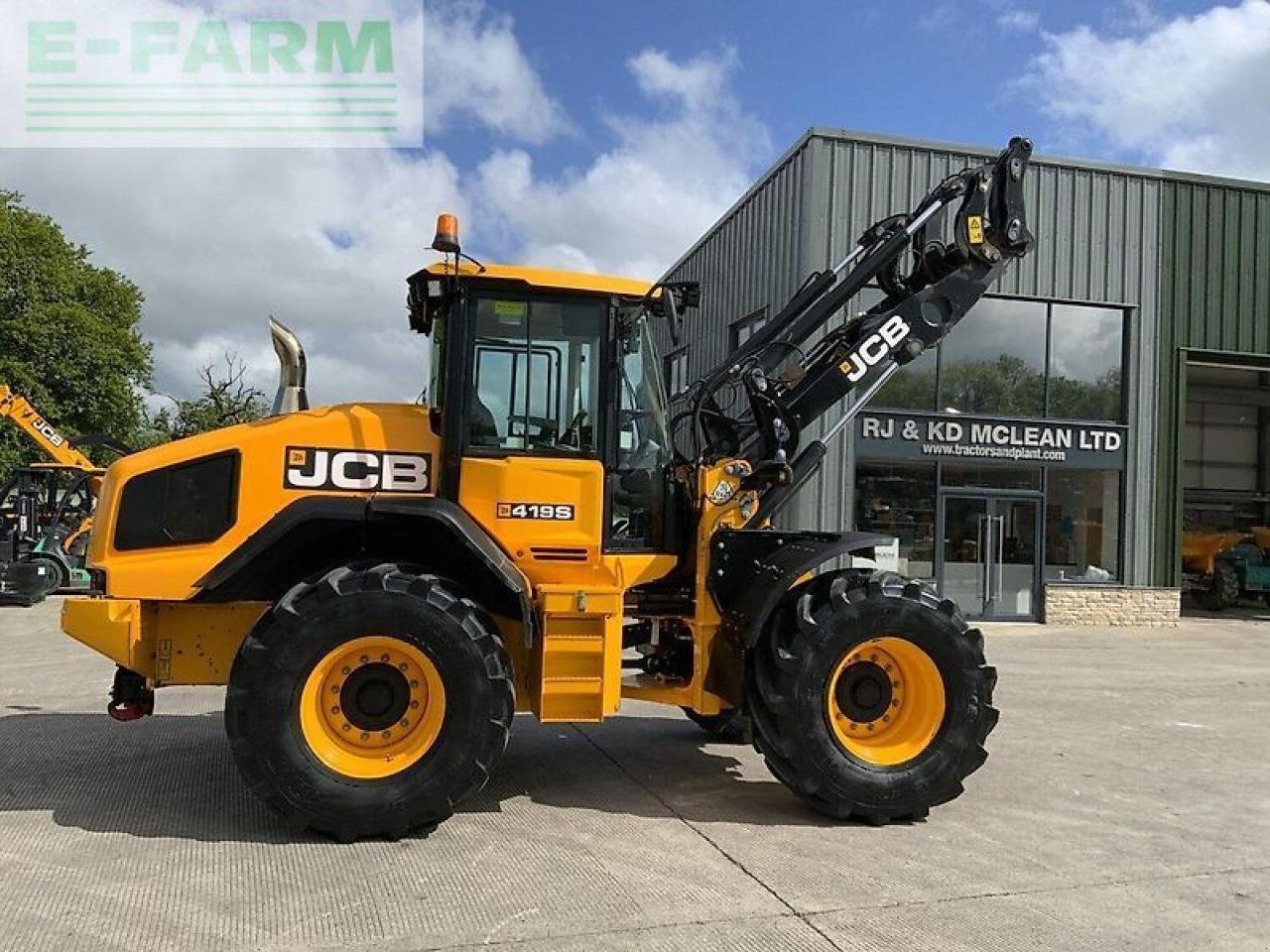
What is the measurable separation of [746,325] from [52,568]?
12.3 m

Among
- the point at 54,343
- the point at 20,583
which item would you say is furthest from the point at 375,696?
the point at 54,343

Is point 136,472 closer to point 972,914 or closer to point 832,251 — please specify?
point 972,914

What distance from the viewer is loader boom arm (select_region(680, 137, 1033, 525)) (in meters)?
6.37

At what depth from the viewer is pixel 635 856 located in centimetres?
480

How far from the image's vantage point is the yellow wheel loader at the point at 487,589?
5.01 meters

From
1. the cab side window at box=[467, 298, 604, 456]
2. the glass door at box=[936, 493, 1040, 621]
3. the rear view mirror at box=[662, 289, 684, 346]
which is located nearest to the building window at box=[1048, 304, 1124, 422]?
the glass door at box=[936, 493, 1040, 621]

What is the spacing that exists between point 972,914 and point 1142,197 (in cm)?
1587

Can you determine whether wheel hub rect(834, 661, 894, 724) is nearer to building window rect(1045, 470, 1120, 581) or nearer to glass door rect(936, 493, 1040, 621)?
glass door rect(936, 493, 1040, 621)

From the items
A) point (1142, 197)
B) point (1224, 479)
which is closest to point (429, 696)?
point (1142, 197)

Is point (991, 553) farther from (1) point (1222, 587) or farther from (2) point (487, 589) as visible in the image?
(2) point (487, 589)

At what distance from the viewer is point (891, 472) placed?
15930 mm

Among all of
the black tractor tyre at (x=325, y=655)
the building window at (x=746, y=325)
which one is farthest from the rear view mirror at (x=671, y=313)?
the building window at (x=746, y=325)

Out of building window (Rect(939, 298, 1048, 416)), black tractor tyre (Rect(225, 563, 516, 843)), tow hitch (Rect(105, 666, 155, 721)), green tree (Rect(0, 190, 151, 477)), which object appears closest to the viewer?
black tractor tyre (Rect(225, 563, 516, 843))

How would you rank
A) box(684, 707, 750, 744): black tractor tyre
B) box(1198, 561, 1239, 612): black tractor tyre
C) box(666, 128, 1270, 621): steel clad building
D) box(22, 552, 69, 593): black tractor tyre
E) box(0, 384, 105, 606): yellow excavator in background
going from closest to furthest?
box(684, 707, 750, 744): black tractor tyre < box(0, 384, 105, 606): yellow excavator in background < box(666, 128, 1270, 621): steel clad building < box(22, 552, 69, 593): black tractor tyre < box(1198, 561, 1239, 612): black tractor tyre
